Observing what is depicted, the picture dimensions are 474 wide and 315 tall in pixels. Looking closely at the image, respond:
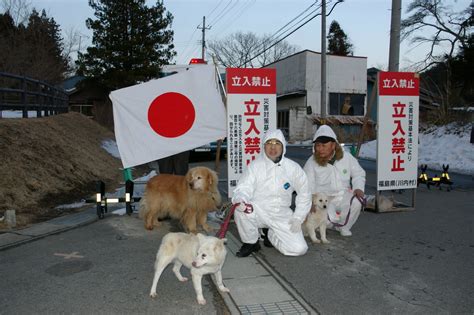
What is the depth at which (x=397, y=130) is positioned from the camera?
7234mm

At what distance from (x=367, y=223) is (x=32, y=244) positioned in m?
4.96

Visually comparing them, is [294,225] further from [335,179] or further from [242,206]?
[335,179]

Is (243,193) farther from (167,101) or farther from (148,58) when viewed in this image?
(148,58)

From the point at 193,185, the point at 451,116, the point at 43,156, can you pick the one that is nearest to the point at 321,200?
the point at 193,185

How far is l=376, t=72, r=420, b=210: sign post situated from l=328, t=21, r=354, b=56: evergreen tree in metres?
54.7

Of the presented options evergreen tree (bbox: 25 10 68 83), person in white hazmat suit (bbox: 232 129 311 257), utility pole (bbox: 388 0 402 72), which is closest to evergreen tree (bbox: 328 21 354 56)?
evergreen tree (bbox: 25 10 68 83)

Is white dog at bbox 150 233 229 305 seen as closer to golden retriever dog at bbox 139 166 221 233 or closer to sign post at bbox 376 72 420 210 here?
golden retriever dog at bbox 139 166 221 233

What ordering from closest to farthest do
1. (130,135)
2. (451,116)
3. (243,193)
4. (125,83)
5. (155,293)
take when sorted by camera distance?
(155,293)
(243,193)
(130,135)
(451,116)
(125,83)

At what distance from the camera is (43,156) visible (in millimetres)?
8789

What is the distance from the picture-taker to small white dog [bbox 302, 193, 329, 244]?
5.33 metres

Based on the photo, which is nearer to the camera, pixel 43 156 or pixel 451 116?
pixel 43 156

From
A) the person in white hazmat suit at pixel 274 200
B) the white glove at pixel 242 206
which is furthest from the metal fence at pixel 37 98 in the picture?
the white glove at pixel 242 206

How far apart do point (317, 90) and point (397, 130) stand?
26.5 metres

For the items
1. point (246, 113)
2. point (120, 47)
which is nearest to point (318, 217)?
point (246, 113)
